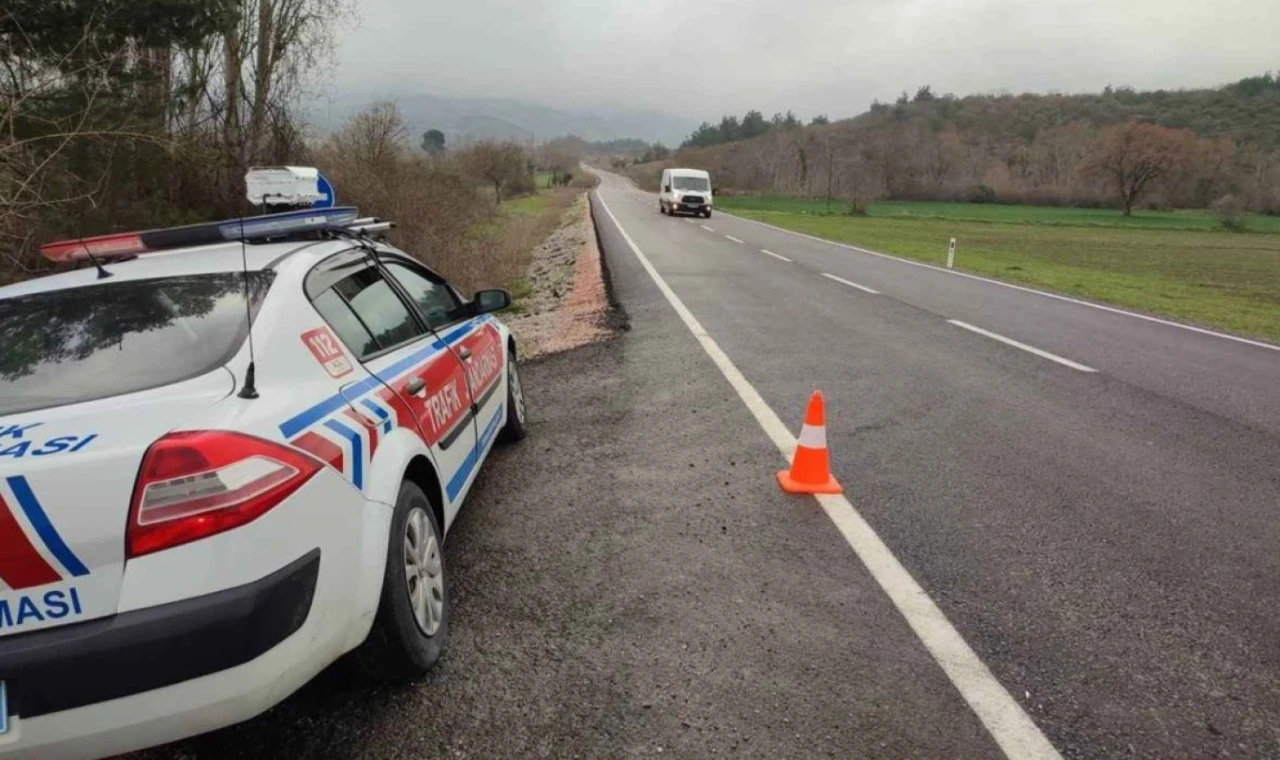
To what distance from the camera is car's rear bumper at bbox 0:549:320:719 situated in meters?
1.85

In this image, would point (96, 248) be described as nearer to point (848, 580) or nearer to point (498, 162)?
point (848, 580)

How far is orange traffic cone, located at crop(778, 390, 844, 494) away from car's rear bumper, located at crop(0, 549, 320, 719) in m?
3.11

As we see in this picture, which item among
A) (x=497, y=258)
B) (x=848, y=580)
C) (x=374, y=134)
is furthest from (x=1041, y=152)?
(x=848, y=580)

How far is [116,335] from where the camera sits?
2541 millimetres

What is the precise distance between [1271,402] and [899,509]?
4.77 metres

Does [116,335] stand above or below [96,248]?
below

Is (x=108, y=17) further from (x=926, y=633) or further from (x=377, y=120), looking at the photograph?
(x=926, y=633)

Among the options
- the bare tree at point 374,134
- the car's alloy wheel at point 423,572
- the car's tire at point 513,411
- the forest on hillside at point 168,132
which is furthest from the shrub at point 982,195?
the car's alloy wheel at point 423,572

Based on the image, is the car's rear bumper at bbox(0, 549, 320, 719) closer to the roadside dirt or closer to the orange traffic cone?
the orange traffic cone

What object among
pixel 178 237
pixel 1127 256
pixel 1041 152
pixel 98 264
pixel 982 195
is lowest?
pixel 1127 256

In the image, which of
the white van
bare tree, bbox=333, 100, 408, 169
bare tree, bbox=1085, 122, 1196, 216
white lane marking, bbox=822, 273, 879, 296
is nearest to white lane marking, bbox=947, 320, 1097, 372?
white lane marking, bbox=822, 273, 879, 296

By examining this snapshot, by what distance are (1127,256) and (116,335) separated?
38.1 m

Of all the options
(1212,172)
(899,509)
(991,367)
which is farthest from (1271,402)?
→ (1212,172)

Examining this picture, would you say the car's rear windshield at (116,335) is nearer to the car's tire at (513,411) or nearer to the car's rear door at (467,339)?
the car's rear door at (467,339)
